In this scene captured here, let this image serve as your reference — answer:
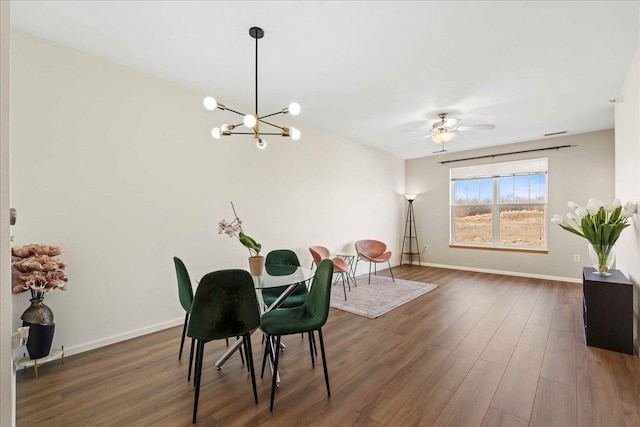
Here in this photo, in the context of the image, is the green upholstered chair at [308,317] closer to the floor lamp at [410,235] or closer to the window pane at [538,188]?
the floor lamp at [410,235]

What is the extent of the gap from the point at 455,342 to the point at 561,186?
4.49 m

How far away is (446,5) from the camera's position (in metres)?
2.05

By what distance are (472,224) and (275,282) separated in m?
5.74

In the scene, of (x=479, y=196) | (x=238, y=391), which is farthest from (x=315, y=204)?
(x=479, y=196)

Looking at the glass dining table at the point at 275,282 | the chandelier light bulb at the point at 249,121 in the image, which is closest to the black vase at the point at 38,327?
the glass dining table at the point at 275,282

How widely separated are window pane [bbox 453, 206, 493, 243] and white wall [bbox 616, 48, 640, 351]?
2799 mm

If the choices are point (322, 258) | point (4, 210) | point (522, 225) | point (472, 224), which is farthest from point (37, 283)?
point (522, 225)

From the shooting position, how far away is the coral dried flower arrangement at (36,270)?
2.14 m

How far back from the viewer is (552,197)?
5.44m

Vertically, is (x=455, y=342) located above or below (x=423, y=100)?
below

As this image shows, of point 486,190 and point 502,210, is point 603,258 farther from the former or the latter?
point 486,190

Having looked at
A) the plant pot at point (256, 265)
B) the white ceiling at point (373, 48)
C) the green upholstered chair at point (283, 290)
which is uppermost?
the white ceiling at point (373, 48)

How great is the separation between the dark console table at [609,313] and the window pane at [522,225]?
3.29 meters

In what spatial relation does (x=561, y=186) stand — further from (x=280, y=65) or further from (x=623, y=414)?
(x=280, y=65)
